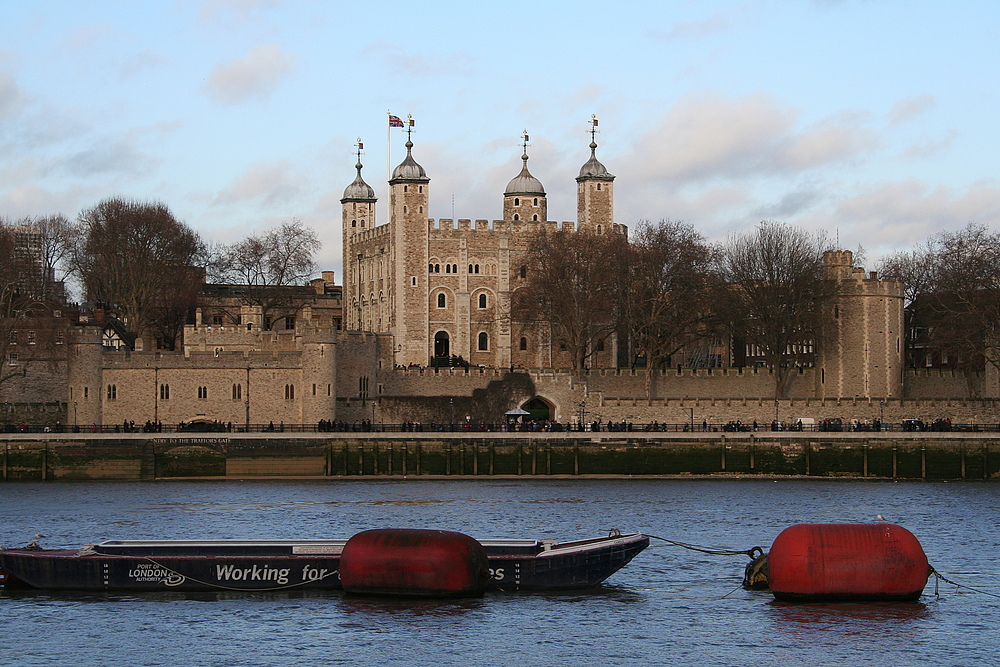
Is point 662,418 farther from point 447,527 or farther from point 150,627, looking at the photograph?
point 150,627

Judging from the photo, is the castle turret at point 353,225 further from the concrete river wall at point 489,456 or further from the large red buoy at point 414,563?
the large red buoy at point 414,563

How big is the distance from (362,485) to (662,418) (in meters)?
19.7

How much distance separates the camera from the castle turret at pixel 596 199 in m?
95.9

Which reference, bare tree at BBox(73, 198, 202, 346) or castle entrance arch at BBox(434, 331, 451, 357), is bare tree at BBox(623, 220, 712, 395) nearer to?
castle entrance arch at BBox(434, 331, 451, 357)

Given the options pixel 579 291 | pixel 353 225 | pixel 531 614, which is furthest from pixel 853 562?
pixel 353 225

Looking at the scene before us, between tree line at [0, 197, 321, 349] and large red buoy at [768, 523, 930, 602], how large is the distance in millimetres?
53086

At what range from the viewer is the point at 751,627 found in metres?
35.0

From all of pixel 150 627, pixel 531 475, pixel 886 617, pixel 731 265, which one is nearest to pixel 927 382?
pixel 731 265

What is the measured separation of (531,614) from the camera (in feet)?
119

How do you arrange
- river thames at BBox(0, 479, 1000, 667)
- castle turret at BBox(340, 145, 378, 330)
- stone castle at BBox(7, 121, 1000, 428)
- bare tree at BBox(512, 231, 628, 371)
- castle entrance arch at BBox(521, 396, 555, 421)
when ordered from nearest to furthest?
river thames at BBox(0, 479, 1000, 667) → stone castle at BBox(7, 121, 1000, 428) → castle entrance arch at BBox(521, 396, 555, 421) → bare tree at BBox(512, 231, 628, 371) → castle turret at BBox(340, 145, 378, 330)

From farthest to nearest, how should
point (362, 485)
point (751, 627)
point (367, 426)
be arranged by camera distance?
1. point (367, 426)
2. point (362, 485)
3. point (751, 627)

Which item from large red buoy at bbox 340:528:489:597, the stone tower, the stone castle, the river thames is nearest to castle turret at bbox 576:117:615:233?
the stone castle

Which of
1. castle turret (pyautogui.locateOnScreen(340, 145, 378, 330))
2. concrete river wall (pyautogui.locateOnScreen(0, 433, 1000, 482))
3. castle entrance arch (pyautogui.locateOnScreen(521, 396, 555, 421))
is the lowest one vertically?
concrete river wall (pyautogui.locateOnScreen(0, 433, 1000, 482))

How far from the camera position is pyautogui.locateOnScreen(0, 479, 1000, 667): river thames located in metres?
32.8
